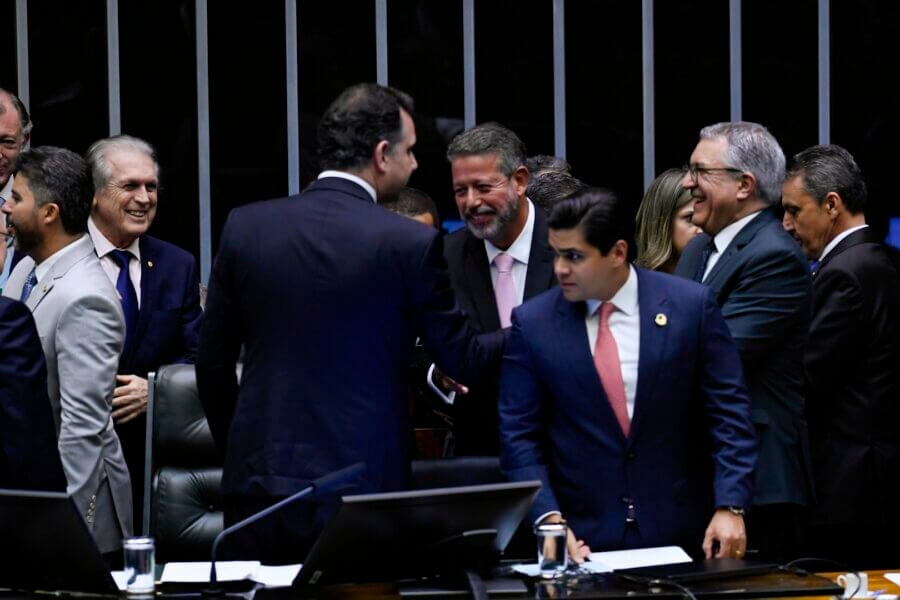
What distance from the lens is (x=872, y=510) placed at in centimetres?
575

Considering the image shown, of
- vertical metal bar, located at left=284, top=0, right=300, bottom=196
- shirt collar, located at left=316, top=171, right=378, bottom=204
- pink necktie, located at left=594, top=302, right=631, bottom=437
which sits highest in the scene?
vertical metal bar, located at left=284, top=0, right=300, bottom=196

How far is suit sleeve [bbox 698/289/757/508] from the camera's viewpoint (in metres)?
4.31

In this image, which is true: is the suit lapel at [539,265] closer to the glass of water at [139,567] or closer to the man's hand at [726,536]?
the man's hand at [726,536]

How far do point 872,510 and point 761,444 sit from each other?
111 centimetres

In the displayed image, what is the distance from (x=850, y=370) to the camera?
5.69m

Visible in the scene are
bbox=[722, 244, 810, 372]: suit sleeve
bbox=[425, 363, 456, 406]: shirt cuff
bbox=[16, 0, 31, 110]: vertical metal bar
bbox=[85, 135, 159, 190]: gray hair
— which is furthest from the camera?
bbox=[16, 0, 31, 110]: vertical metal bar

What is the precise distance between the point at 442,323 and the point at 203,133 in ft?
14.8

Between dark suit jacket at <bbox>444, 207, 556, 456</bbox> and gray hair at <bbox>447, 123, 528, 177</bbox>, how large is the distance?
235mm

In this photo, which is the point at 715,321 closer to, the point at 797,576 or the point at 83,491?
the point at 797,576

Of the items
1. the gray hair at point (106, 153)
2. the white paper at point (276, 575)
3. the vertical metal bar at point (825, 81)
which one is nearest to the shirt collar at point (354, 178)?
the white paper at point (276, 575)

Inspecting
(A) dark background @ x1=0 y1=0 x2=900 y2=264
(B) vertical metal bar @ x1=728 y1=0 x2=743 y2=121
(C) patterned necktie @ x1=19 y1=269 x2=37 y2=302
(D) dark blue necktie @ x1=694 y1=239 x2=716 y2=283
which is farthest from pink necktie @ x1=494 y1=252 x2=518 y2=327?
(B) vertical metal bar @ x1=728 y1=0 x2=743 y2=121

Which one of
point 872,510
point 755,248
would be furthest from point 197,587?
point 872,510

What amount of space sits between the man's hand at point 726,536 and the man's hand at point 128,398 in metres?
1.93

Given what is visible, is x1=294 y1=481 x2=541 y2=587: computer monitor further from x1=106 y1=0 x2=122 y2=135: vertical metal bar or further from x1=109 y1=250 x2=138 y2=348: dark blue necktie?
x1=106 y1=0 x2=122 y2=135: vertical metal bar
